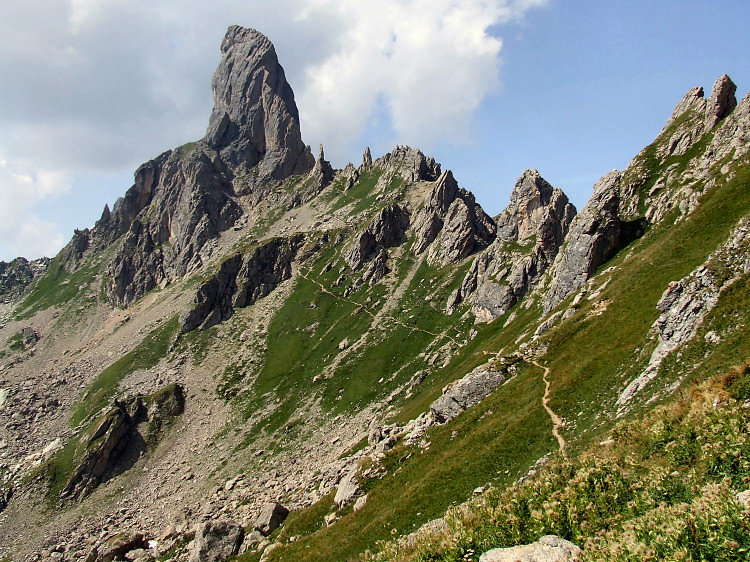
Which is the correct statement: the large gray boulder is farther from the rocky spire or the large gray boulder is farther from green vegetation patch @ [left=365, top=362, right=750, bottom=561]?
the rocky spire

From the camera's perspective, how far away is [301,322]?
152625 mm

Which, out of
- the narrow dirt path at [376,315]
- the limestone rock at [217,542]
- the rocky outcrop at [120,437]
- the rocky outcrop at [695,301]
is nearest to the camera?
the rocky outcrop at [695,301]

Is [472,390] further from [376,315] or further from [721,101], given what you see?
[721,101]

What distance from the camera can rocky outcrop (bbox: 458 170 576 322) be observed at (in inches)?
4345

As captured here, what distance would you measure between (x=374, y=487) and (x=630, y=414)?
2984 centimetres

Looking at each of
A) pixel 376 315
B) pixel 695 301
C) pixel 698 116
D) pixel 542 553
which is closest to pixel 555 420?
pixel 695 301

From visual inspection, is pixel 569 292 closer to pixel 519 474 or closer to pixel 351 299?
pixel 519 474

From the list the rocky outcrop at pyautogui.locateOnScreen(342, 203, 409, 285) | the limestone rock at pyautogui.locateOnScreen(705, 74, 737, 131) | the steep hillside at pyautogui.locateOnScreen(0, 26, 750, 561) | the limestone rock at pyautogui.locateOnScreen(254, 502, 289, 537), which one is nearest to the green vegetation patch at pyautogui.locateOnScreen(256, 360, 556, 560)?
the steep hillside at pyautogui.locateOnScreen(0, 26, 750, 561)

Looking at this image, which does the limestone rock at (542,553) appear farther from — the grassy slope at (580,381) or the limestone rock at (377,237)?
the limestone rock at (377,237)

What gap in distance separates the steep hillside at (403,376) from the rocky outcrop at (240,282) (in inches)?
35.3

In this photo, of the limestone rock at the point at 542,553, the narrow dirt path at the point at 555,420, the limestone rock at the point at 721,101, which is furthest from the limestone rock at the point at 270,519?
the limestone rock at the point at 721,101

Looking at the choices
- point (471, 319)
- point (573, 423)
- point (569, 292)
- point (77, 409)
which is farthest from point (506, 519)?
point (77, 409)

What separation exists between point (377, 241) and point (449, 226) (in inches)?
Result: 1138

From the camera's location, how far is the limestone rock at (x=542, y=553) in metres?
13.6
